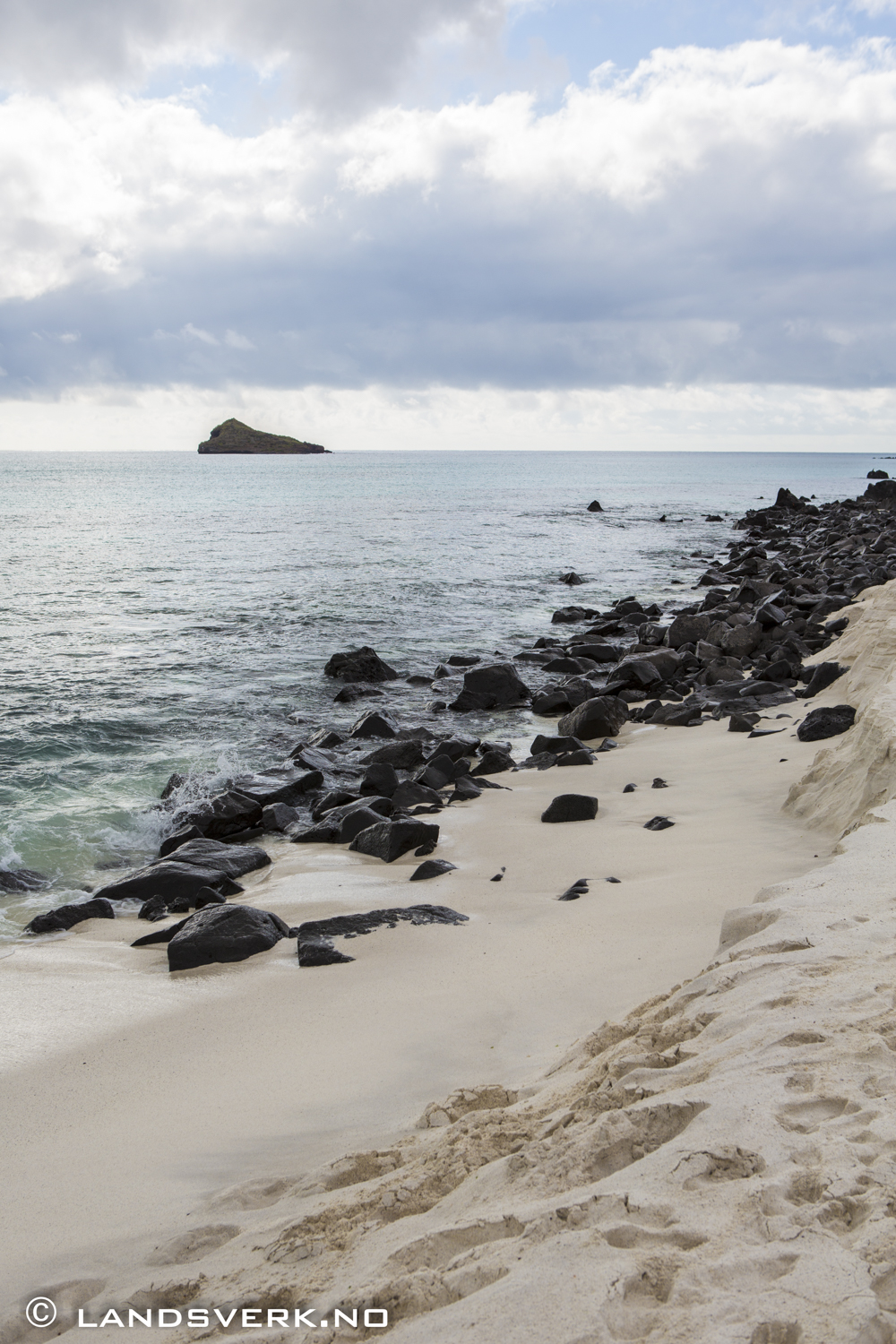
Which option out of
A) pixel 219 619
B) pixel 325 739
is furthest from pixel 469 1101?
pixel 219 619

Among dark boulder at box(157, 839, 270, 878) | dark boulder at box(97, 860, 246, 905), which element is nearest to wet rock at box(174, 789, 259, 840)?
dark boulder at box(157, 839, 270, 878)

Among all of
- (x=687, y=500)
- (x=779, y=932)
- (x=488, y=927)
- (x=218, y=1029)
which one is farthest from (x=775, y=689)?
(x=687, y=500)

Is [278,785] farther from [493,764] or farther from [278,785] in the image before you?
[493,764]

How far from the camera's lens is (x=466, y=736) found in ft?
39.1

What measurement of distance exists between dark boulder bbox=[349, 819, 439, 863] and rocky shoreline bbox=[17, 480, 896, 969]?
0.5 inches

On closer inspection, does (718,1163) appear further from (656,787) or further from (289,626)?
(289,626)

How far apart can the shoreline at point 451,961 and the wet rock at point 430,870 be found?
140mm

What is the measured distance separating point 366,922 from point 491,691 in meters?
8.12

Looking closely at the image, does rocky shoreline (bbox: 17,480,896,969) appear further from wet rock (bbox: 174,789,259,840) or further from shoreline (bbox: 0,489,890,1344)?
shoreline (bbox: 0,489,890,1344)

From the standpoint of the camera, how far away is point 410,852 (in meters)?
7.29

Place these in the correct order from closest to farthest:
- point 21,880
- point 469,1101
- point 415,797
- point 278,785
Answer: point 469,1101 → point 21,880 → point 415,797 → point 278,785

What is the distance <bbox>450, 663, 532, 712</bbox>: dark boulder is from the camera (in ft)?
43.7

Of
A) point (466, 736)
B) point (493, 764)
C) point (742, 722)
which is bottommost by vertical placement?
point (466, 736)

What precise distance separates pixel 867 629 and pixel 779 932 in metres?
8.42
